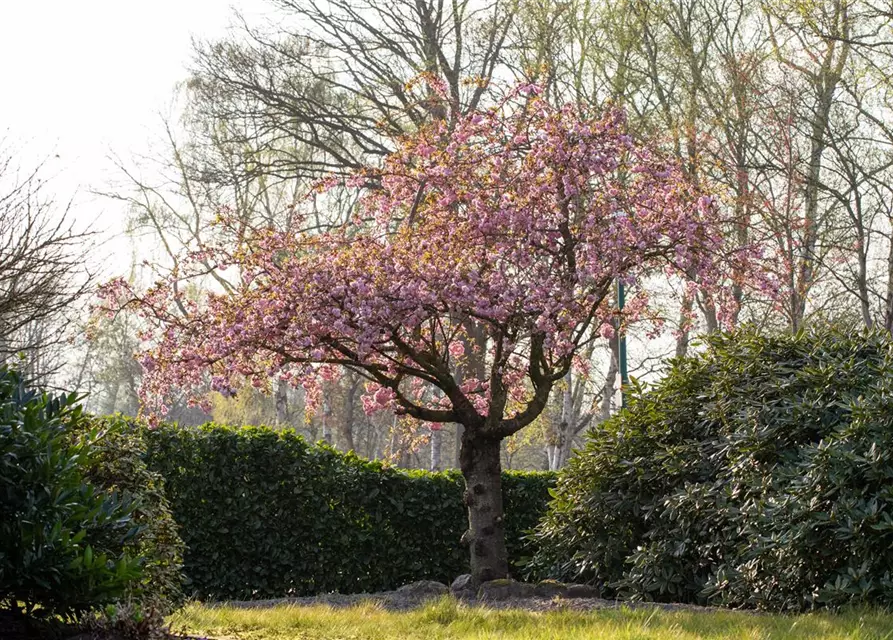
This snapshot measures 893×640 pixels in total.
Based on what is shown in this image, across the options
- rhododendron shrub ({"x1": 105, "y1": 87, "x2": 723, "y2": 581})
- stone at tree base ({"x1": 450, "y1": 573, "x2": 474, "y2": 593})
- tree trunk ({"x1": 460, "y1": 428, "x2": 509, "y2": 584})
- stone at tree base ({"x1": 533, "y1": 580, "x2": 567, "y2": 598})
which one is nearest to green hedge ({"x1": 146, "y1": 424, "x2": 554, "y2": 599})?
rhododendron shrub ({"x1": 105, "y1": 87, "x2": 723, "y2": 581})

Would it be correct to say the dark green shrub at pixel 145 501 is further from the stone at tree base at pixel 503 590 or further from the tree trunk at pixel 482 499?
the tree trunk at pixel 482 499

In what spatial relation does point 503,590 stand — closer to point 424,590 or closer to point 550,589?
point 550,589

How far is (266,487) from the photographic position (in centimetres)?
1022

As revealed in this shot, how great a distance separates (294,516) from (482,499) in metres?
2.19

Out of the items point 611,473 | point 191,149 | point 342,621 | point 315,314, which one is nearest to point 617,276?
point 611,473

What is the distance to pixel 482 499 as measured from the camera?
9562 mm

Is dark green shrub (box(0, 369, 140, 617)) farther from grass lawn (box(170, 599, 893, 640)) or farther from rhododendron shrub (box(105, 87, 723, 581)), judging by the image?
rhododendron shrub (box(105, 87, 723, 581))

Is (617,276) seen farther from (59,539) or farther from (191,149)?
(191,149)

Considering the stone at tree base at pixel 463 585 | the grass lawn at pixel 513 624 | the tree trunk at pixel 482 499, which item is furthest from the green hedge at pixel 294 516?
the grass lawn at pixel 513 624

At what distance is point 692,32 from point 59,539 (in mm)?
16813

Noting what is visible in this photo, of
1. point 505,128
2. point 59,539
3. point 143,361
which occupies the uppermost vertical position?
point 505,128

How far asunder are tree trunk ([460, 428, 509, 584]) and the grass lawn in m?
2.32

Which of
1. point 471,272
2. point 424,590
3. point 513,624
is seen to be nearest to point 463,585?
point 424,590

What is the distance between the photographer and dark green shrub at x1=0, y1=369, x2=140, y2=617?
3.97m
